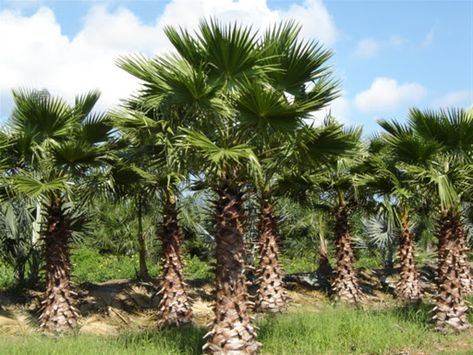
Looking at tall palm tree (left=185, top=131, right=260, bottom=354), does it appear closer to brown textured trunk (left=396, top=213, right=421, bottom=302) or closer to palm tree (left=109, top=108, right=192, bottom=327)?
palm tree (left=109, top=108, right=192, bottom=327)

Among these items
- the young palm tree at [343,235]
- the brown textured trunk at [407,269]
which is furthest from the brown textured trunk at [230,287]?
the brown textured trunk at [407,269]

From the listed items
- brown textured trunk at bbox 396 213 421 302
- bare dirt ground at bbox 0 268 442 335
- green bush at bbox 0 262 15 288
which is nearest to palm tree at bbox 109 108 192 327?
bare dirt ground at bbox 0 268 442 335

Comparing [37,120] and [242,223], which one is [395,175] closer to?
[242,223]

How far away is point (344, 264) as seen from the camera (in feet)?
55.5

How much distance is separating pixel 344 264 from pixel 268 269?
2.85m

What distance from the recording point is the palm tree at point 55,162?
1126cm

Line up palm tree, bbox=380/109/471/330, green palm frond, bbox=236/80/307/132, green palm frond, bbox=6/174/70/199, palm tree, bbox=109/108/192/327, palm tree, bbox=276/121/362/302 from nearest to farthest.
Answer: green palm frond, bbox=236/80/307/132 < green palm frond, bbox=6/174/70/199 < palm tree, bbox=380/109/471/330 < palm tree, bbox=109/108/192/327 < palm tree, bbox=276/121/362/302

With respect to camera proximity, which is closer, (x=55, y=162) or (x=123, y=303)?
(x=55, y=162)

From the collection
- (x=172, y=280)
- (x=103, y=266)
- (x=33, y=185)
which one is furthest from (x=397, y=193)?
(x=103, y=266)

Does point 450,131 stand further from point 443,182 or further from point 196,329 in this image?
point 196,329

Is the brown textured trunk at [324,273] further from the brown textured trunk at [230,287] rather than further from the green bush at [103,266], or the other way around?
the brown textured trunk at [230,287]

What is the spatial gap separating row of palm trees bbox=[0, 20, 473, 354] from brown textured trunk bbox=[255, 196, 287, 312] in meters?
0.03

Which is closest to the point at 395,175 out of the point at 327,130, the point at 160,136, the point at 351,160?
the point at 351,160

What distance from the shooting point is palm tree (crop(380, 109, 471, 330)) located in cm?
1122
